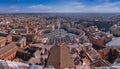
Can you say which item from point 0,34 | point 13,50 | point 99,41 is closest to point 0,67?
point 13,50

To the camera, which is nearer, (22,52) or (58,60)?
(58,60)

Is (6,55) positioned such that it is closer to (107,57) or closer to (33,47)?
(33,47)

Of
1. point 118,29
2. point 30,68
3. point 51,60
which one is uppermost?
point 30,68

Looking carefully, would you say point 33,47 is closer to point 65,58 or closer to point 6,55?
point 6,55

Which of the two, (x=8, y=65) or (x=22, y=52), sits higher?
(x=8, y=65)

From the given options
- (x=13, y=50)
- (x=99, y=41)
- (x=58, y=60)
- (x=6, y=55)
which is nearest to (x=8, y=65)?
(x=58, y=60)

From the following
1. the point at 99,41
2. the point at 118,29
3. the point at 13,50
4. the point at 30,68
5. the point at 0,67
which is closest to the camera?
the point at 0,67

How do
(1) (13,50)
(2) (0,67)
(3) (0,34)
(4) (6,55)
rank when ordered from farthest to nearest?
(3) (0,34) < (1) (13,50) < (4) (6,55) < (2) (0,67)

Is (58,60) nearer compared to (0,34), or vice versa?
(58,60)

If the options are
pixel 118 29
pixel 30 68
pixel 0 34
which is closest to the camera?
pixel 30 68
